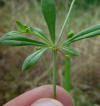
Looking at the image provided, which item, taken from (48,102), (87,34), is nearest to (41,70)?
(48,102)

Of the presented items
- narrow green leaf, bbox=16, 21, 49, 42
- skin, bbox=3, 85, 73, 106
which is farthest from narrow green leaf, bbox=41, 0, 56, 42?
skin, bbox=3, 85, 73, 106

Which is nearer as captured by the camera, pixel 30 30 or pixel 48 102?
pixel 30 30

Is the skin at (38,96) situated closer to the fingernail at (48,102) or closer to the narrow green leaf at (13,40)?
the fingernail at (48,102)

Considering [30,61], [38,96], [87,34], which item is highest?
[87,34]

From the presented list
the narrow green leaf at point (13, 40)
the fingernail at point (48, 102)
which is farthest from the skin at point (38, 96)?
the narrow green leaf at point (13, 40)

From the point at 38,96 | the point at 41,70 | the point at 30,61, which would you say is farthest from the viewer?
the point at 41,70

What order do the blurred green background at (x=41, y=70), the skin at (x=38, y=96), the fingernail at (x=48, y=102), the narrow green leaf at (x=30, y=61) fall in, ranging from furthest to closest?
the blurred green background at (x=41, y=70) → the skin at (x=38, y=96) → the fingernail at (x=48, y=102) → the narrow green leaf at (x=30, y=61)

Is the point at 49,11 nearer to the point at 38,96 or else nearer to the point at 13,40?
the point at 13,40

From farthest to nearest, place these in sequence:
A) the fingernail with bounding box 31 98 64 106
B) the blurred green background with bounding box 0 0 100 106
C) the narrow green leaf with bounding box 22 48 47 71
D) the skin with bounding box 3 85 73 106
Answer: the blurred green background with bounding box 0 0 100 106 → the skin with bounding box 3 85 73 106 → the fingernail with bounding box 31 98 64 106 → the narrow green leaf with bounding box 22 48 47 71

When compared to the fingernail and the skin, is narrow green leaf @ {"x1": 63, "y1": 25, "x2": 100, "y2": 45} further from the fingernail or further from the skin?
the skin

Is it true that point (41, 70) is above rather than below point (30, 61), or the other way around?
below

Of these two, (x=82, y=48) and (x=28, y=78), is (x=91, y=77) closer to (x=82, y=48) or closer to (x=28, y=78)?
(x=82, y=48)

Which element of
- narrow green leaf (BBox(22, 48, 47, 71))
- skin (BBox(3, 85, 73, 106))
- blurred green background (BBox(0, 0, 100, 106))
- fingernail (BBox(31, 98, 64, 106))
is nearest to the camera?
narrow green leaf (BBox(22, 48, 47, 71))
